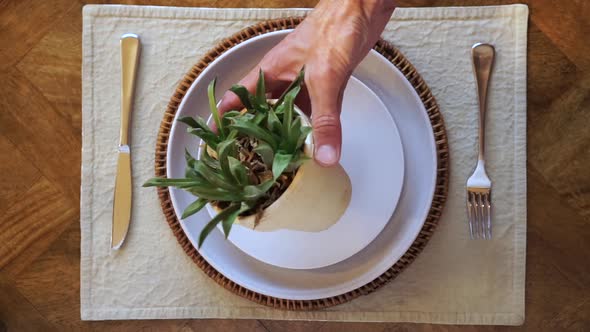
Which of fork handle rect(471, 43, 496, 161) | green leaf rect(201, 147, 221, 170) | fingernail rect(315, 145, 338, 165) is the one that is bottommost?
fork handle rect(471, 43, 496, 161)

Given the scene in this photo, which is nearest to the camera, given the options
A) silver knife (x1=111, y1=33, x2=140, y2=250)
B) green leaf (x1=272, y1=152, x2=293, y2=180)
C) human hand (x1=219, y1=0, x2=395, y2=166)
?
green leaf (x1=272, y1=152, x2=293, y2=180)

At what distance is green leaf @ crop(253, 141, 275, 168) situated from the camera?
0.34 metres

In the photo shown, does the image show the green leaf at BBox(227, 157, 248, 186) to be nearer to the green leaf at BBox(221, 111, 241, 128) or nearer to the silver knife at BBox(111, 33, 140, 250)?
the green leaf at BBox(221, 111, 241, 128)

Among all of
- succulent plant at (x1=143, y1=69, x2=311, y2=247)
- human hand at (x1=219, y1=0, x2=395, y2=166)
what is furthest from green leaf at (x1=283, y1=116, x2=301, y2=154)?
human hand at (x1=219, y1=0, x2=395, y2=166)

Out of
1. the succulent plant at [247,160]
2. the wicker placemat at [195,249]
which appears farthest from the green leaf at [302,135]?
the wicker placemat at [195,249]

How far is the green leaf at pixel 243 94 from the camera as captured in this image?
0.37m

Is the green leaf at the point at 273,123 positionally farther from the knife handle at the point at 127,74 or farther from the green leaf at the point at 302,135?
the knife handle at the point at 127,74

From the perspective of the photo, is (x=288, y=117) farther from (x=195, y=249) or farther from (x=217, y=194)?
(x=195, y=249)

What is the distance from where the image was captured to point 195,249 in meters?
0.53

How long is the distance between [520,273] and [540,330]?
2.9 inches

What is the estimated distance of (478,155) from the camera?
562 mm

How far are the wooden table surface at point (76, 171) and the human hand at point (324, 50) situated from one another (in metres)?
0.11

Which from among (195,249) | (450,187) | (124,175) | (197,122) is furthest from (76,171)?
(450,187)

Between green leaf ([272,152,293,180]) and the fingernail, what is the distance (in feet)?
0.18
